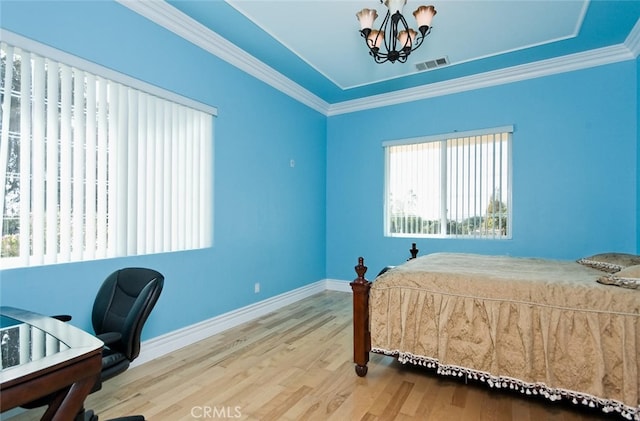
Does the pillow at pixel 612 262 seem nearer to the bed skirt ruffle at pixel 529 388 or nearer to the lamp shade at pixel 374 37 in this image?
the bed skirt ruffle at pixel 529 388

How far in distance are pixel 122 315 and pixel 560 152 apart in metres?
4.58

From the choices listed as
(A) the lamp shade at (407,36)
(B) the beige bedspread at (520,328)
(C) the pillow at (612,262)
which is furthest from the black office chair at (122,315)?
(C) the pillow at (612,262)

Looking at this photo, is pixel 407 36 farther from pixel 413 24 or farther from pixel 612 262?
pixel 612 262

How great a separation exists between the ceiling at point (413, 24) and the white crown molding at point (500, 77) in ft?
0.08

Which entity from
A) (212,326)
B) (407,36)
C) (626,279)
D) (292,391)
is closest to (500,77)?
(407,36)

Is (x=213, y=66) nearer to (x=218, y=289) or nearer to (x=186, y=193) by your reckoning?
(x=186, y=193)

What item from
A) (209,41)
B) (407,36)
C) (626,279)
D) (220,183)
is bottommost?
(626,279)

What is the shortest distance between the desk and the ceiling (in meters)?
2.45

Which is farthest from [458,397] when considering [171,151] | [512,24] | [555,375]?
[512,24]

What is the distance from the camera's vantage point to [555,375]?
1869 mm

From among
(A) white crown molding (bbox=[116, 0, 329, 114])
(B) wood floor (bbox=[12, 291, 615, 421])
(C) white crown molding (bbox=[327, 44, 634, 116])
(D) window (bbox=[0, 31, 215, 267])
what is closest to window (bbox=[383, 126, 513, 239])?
(C) white crown molding (bbox=[327, 44, 634, 116])

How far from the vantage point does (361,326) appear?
238 centimetres

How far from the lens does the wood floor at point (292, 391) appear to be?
190cm

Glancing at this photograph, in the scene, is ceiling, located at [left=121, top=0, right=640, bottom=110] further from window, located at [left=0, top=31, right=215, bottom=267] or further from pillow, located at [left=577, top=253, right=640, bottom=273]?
pillow, located at [left=577, top=253, right=640, bottom=273]
